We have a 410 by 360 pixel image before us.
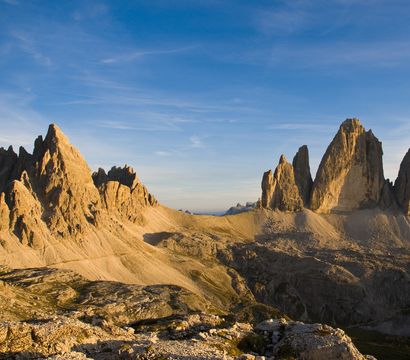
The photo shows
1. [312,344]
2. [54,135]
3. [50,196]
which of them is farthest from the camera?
[54,135]

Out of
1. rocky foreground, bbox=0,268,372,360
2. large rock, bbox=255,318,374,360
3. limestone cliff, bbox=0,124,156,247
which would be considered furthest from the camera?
limestone cliff, bbox=0,124,156,247

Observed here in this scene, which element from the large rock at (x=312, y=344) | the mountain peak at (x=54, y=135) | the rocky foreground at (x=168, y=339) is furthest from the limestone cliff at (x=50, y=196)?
the large rock at (x=312, y=344)

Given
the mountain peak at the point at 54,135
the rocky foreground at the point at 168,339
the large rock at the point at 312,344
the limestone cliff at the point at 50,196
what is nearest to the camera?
the rocky foreground at the point at 168,339

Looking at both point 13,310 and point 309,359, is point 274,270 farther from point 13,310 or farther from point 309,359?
point 309,359

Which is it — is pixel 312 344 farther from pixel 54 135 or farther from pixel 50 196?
pixel 54 135

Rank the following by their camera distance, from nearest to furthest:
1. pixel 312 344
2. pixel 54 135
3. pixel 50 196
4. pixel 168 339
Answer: pixel 312 344 → pixel 168 339 → pixel 50 196 → pixel 54 135

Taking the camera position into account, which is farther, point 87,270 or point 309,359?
point 87,270

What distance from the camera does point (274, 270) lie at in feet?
654

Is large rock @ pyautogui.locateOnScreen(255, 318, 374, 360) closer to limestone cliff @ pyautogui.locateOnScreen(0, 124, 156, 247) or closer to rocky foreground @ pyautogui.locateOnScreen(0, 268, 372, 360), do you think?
rocky foreground @ pyautogui.locateOnScreen(0, 268, 372, 360)

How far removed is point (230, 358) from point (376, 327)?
→ 144009 millimetres

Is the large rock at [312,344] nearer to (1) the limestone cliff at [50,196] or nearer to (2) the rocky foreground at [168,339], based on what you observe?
(2) the rocky foreground at [168,339]

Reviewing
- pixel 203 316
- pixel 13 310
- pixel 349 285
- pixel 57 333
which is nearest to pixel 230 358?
pixel 57 333

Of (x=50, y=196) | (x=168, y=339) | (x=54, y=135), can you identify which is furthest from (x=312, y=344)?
(x=54, y=135)

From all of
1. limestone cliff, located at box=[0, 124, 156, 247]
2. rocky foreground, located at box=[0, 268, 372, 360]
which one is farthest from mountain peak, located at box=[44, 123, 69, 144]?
rocky foreground, located at box=[0, 268, 372, 360]
